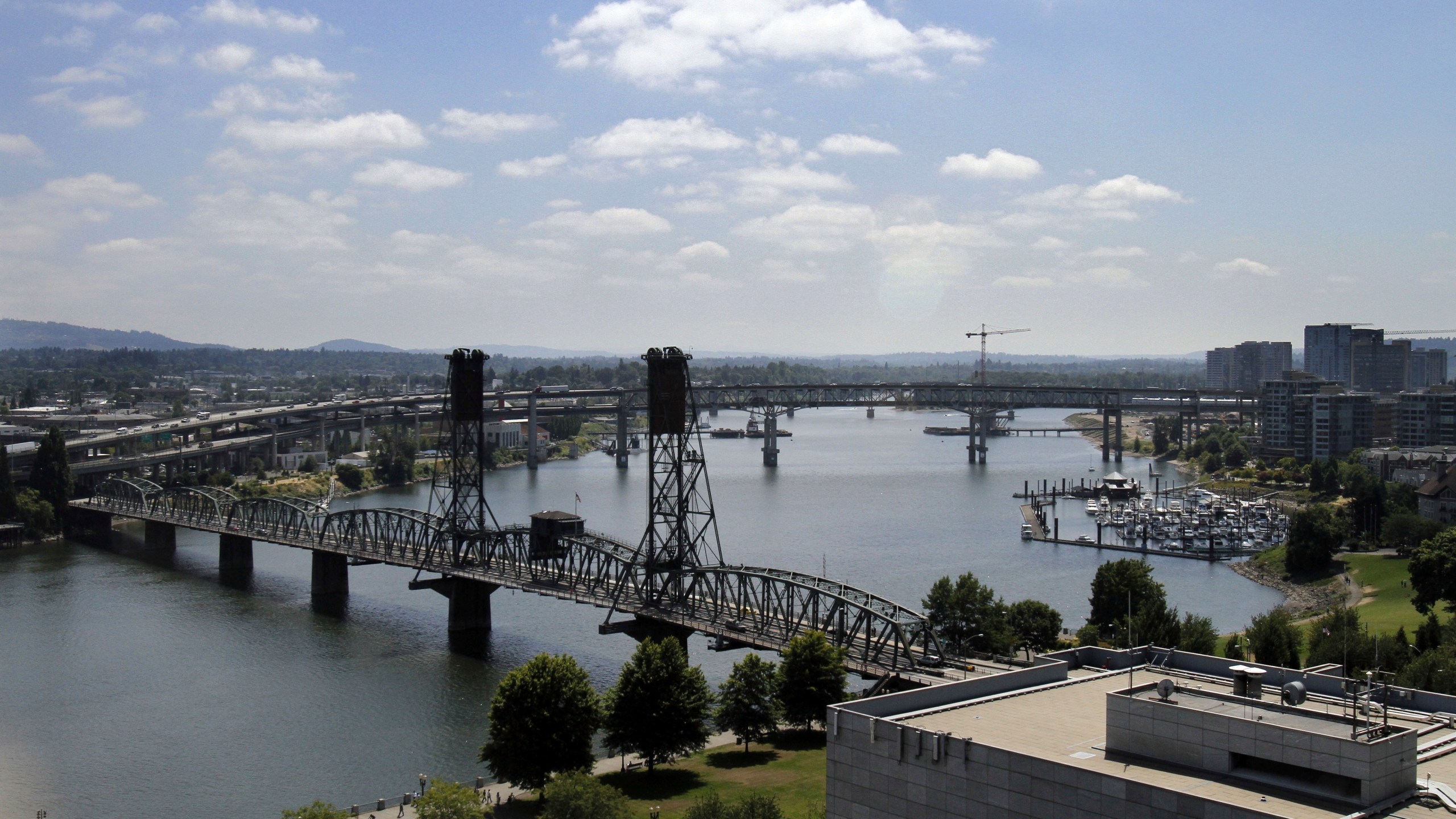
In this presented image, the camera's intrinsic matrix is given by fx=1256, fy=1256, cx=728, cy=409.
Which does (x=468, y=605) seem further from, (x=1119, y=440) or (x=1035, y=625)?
(x=1119, y=440)

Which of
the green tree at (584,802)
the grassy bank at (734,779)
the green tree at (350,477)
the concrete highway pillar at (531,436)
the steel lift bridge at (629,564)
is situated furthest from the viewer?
the concrete highway pillar at (531,436)

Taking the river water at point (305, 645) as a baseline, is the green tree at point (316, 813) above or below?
above

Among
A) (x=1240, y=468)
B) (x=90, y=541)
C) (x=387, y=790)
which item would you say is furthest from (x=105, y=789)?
(x=1240, y=468)

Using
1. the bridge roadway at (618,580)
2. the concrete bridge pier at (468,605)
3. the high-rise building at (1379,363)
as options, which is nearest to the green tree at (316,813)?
the bridge roadway at (618,580)

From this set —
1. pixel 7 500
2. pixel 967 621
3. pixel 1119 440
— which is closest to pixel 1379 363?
pixel 1119 440

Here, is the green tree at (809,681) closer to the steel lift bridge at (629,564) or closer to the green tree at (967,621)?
the steel lift bridge at (629,564)

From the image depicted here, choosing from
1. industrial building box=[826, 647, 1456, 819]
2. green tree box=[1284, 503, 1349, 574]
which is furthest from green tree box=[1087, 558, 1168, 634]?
industrial building box=[826, 647, 1456, 819]

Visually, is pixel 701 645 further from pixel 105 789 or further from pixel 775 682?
pixel 105 789

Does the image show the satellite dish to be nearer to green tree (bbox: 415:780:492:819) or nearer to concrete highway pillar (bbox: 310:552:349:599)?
green tree (bbox: 415:780:492:819)
